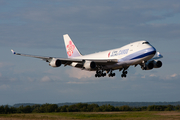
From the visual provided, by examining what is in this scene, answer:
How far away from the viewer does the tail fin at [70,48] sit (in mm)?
86262

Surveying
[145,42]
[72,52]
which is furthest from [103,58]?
[72,52]

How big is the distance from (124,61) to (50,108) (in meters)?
44.2

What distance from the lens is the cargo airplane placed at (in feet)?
194

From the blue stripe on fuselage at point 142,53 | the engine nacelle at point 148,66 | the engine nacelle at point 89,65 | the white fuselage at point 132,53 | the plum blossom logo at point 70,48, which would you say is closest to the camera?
the blue stripe on fuselage at point 142,53

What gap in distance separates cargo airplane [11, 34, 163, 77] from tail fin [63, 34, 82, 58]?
1152 centimetres

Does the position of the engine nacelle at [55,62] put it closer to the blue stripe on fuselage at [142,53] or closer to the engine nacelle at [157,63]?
the blue stripe on fuselage at [142,53]

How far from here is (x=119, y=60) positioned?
62531 mm

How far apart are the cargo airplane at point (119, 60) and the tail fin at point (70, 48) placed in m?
11.5

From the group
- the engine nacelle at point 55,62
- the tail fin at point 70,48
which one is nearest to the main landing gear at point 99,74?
the engine nacelle at point 55,62

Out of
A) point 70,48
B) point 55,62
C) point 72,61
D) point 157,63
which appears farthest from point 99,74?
point 70,48

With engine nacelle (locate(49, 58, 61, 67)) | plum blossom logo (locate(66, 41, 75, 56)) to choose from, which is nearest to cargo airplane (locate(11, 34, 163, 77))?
engine nacelle (locate(49, 58, 61, 67))

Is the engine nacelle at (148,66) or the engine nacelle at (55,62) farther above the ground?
the engine nacelle at (55,62)

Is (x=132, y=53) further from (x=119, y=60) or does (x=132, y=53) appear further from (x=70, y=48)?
(x=70, y=48)

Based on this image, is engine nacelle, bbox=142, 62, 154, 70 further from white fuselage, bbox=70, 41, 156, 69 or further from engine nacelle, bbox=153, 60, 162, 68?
white fuselage, bbox=70, 41, 156, 69
